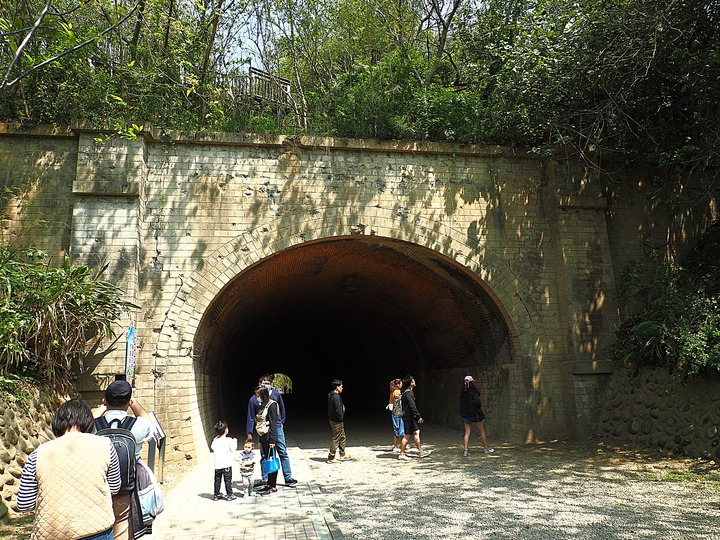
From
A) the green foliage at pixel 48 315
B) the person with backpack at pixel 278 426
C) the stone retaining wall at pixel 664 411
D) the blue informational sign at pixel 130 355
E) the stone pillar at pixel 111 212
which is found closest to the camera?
the person with backpack at pixel 278 426

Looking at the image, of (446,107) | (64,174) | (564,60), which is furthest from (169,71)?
(564,60)

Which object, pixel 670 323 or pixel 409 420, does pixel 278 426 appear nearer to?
pixel 409 420

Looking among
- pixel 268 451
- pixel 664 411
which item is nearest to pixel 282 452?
pixel 268 451

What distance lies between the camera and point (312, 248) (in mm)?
11172

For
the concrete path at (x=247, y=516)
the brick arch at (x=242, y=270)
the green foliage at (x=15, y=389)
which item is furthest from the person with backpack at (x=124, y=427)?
the brick arch at (x=242, y=270)

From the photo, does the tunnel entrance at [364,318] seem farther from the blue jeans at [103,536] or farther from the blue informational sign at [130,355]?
the blue jeans at [103,536]

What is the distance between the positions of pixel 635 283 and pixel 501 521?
6437 mm

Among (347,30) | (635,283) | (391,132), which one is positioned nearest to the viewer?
(635,283)

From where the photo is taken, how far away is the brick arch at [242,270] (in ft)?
31.4

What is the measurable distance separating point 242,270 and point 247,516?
16.3 ft

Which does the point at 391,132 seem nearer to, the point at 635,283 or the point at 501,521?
the point at 635,283

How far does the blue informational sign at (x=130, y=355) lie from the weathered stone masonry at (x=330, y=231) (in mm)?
422

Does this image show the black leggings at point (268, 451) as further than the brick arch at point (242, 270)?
No

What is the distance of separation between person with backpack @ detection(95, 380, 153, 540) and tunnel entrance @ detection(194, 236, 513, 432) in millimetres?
6469
